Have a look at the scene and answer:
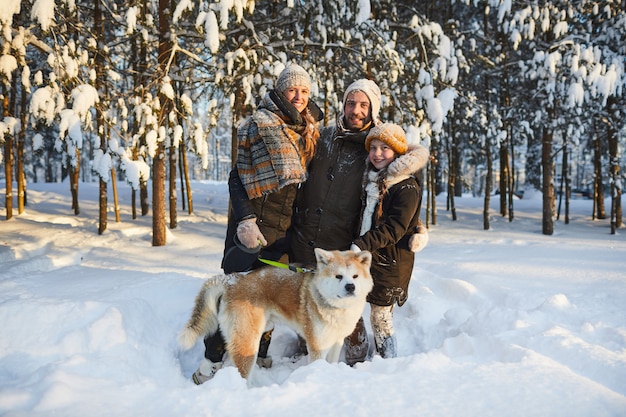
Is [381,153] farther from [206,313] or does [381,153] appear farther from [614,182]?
[614,182]

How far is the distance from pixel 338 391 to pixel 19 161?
12141 mm

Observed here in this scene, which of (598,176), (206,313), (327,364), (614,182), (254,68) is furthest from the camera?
(598,176)

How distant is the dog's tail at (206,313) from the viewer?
296 centimetres

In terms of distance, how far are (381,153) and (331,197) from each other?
0.54 m

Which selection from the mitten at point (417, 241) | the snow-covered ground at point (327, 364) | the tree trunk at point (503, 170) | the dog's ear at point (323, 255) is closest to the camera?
the snow-covered ground at point (327, 364)

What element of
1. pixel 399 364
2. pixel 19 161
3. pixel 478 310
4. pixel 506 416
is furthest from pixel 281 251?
pixel 19 161

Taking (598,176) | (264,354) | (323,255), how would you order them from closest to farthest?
(323,255) → (264,354) → (598,176)

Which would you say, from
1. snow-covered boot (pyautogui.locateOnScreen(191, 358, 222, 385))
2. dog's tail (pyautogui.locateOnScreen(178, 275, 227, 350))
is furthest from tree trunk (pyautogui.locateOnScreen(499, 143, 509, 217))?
snow-covered boot (pyautogui.locateOnScreen(191, 358, 222, 385))

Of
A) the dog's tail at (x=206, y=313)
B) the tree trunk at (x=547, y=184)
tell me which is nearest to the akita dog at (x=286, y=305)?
the dog's tail at (x=206, y=313)

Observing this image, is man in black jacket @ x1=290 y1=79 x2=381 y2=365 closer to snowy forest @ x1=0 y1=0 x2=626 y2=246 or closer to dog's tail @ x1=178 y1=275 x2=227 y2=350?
dog's tail @ x1=178 y1=275 x2=227 y2=350

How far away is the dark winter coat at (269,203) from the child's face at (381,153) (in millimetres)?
642

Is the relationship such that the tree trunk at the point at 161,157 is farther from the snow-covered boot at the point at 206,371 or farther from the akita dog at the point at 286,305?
the snow-covered boot at the point at 206,371

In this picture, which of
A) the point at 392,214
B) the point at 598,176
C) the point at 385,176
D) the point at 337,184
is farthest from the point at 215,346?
the point at 598,176

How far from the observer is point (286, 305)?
3004 mm
